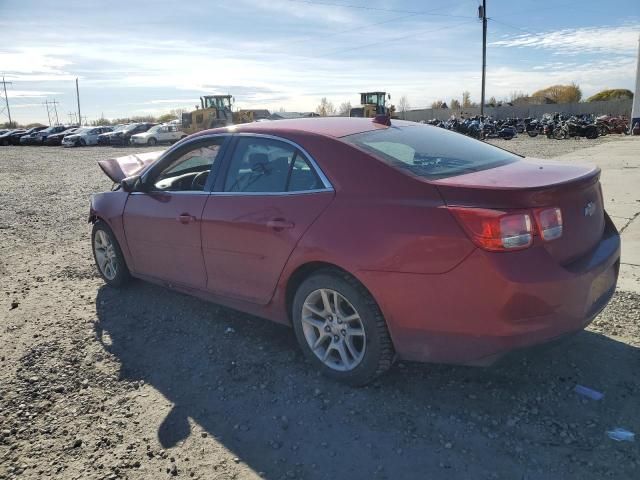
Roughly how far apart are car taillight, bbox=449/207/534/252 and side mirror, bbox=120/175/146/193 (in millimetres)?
2970

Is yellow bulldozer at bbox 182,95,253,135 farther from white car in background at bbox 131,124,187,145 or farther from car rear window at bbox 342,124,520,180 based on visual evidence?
car rear window at bbox 342,124,520,180

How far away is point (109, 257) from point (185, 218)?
5.28 ft

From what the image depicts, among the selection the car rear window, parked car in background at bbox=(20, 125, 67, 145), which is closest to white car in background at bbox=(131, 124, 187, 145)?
parked car in background at bbox=(20, 125, 67, 145)

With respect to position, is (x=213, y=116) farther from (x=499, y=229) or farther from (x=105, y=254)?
(x=499, y=229)

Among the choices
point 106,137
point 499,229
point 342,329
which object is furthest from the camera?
point 106,137

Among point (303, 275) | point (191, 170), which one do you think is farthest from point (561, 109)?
point (303, 275)

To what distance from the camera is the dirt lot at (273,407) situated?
251cm

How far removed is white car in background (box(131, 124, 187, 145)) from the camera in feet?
119

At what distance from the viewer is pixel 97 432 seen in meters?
2.86

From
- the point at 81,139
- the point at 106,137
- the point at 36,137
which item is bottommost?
the point at 81,139

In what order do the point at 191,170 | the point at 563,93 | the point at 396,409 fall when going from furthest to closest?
the point at 563,93, the point at 191,170, the point at 396,409

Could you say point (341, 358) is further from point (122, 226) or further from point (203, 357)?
point (122, 226)

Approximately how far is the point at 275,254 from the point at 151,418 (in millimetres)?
1225

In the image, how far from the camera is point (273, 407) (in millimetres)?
3004
